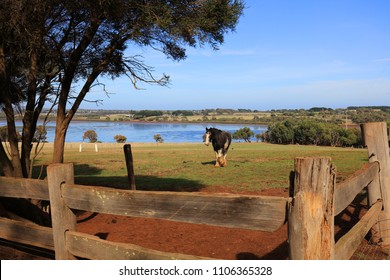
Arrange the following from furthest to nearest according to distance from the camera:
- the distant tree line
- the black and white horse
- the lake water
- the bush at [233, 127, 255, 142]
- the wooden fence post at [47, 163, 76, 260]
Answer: the lake water, the bush at [233, 127, 255, 142], the distant tree line, the black and white horse, the wooden fence post at [47, 163, 76, 260]

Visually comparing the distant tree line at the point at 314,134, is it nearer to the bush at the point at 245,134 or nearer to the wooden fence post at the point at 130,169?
the bush at the point at 245,134

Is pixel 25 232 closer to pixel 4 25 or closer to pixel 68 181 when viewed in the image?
pixel 68 181

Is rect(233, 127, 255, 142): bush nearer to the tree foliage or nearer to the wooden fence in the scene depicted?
the tree foliage

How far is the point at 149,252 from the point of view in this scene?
9.59 feet

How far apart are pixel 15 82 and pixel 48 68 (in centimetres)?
128

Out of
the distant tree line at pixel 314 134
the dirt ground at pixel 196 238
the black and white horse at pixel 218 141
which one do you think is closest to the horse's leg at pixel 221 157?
the black and white horse at pixel 218 141

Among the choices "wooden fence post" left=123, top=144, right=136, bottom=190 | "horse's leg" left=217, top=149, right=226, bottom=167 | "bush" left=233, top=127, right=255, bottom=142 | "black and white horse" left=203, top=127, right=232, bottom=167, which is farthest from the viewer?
"bush" left=233, top=127, right=255, bottom=142

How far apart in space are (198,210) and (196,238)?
4126mm

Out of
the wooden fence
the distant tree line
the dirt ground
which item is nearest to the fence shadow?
the dirt ground

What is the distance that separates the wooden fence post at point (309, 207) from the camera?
7.99 feet

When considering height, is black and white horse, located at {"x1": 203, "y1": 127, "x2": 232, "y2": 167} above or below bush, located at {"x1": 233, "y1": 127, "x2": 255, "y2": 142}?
above

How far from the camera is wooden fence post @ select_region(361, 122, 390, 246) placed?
539 cm

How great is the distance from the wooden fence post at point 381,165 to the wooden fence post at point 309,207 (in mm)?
3422
